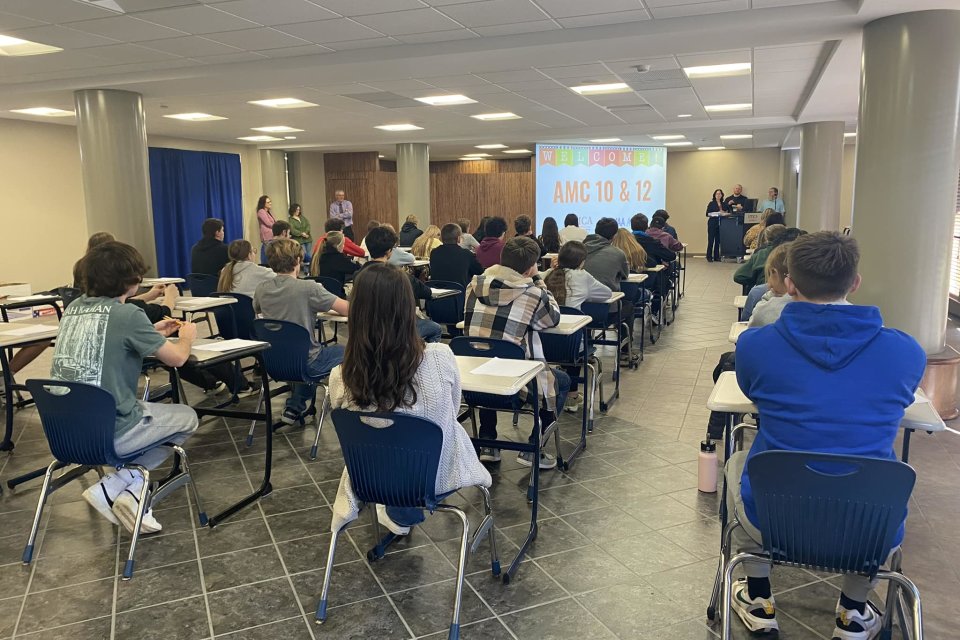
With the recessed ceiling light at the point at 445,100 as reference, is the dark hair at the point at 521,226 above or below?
below

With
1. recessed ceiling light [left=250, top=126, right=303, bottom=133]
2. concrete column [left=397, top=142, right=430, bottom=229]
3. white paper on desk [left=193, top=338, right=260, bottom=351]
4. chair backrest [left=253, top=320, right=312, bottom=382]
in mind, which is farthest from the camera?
concrete column [left=397, top=142, right=430, bottom=229]

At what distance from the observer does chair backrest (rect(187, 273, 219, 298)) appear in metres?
6.09

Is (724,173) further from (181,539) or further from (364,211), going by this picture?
A: (181,539)

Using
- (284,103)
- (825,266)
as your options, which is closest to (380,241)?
(825,266)

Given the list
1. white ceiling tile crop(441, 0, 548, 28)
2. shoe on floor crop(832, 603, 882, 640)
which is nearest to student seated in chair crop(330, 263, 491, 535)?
shoe on floor crop(832, 603, 882, 640)

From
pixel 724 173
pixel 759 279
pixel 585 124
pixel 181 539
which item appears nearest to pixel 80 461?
pixel 181 539

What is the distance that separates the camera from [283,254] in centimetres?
421

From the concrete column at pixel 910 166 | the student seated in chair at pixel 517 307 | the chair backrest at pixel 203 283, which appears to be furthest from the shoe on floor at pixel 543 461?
the chair backrest at pixel 203 283

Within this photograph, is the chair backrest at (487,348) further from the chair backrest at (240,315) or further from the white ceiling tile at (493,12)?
the white ceiling tile at (493,12)

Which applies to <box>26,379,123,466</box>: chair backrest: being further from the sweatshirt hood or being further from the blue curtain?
the blue curtain

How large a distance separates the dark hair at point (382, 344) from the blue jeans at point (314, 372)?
1796 mm

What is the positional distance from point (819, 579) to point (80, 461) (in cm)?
285

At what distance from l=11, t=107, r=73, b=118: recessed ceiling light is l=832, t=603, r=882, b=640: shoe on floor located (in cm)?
1002

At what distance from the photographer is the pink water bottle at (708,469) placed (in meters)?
3.41
